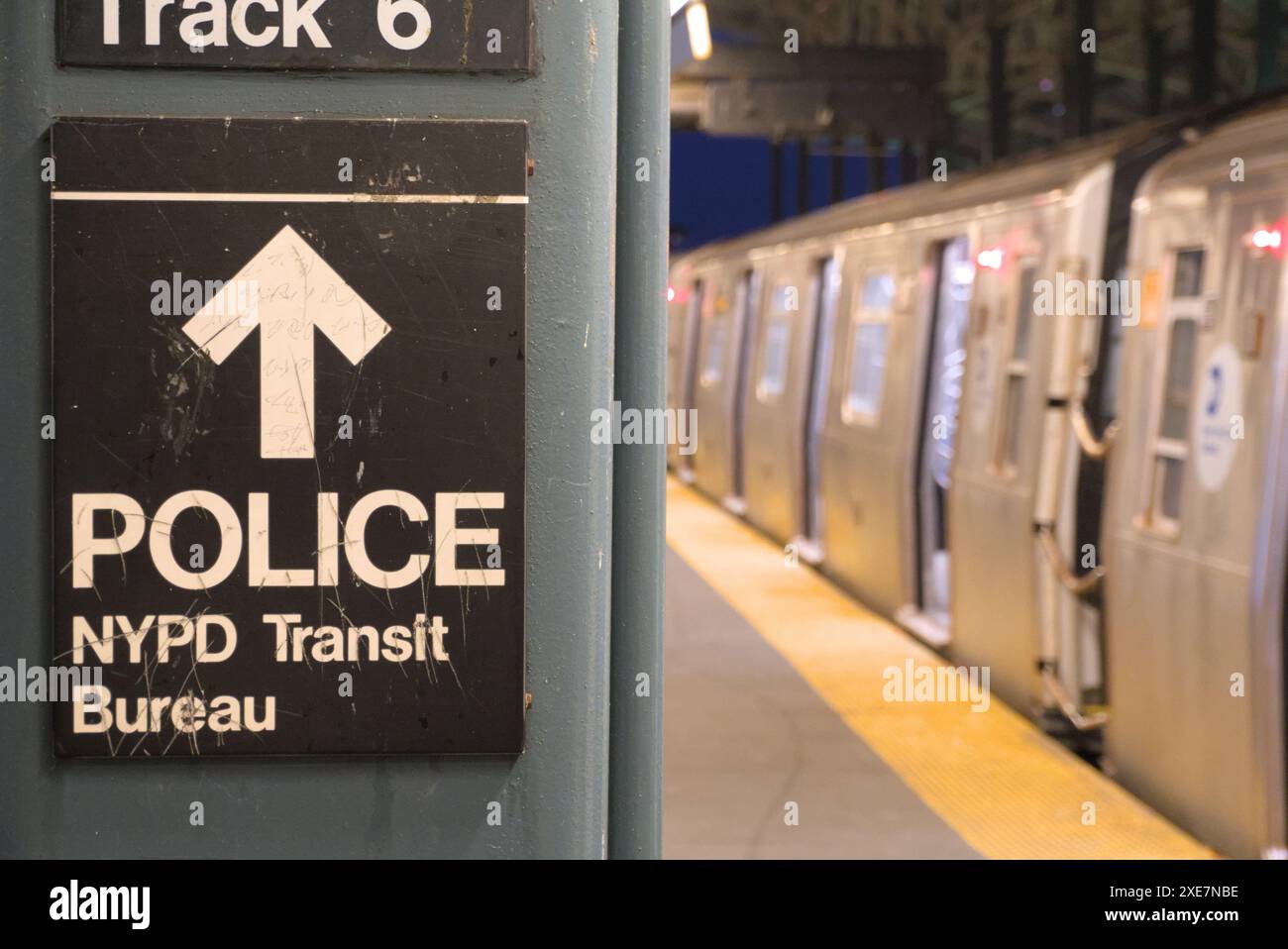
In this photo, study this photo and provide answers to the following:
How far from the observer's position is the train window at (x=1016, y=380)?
7.43 m

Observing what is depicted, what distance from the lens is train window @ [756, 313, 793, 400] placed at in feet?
43.9

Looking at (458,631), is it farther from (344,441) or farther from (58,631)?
(58,631)

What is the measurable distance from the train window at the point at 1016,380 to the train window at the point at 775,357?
556cm

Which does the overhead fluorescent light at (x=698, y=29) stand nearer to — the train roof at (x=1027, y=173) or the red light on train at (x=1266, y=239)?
the train roof at (x=1027, y=173)

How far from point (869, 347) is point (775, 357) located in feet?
11.4

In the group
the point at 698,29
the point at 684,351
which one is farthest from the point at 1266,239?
the point at 684,351

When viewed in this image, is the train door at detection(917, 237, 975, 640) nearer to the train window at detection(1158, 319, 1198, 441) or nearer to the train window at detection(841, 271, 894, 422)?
the train window at detection(841, 271, 894, 422)

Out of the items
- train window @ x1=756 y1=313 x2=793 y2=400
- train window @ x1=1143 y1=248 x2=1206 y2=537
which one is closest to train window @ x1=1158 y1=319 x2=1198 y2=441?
train window @ x1=1143 y1=248 x2=1206 y2=537

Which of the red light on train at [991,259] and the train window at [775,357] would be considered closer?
the red light on train at [991,259]

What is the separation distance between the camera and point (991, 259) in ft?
25.9

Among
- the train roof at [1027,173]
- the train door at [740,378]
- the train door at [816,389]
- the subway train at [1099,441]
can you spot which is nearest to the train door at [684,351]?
the train door at [740,378]

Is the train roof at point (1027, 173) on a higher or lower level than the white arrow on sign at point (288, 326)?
higher

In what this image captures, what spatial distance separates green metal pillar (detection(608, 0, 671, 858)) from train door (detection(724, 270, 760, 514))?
13654 millimetres
